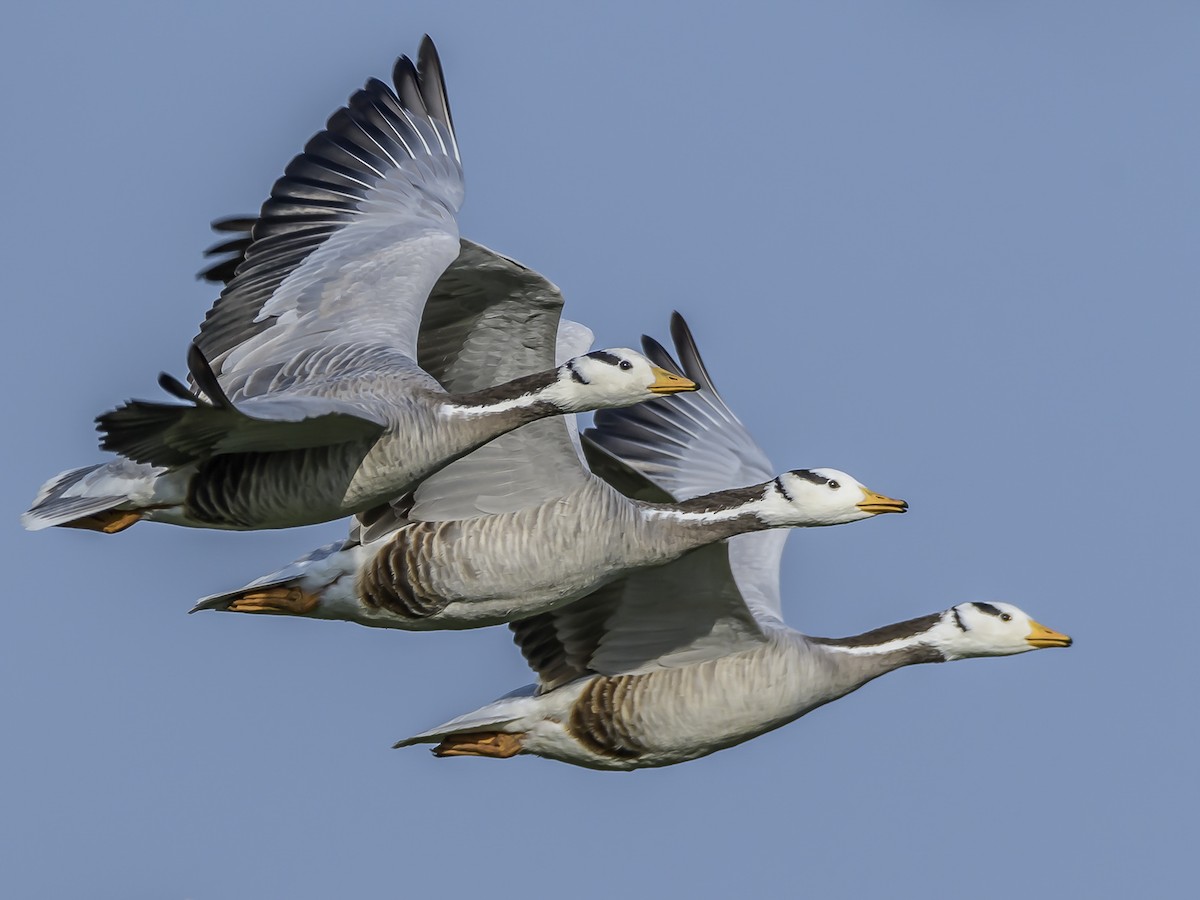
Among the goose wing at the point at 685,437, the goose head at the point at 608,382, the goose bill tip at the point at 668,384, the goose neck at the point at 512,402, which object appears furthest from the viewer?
the goose wing at the point at 685,437

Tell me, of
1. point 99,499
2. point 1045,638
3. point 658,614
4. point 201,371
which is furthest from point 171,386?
point 1045,638

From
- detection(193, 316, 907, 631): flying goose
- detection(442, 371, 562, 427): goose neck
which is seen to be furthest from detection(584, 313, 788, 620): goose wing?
detection(442, 371, 562, 427): goose neck

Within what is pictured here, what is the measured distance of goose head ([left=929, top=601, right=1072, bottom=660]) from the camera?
46.2 ft

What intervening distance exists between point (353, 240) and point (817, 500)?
11.9 ft

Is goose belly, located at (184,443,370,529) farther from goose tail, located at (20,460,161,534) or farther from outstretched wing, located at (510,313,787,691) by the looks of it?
outstretched wing, located at (510,313,787,691)

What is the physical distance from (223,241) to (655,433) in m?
→ 4.04

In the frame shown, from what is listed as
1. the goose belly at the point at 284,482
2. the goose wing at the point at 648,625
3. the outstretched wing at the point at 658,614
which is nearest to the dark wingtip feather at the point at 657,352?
the outstretched wing at the point at 658,614

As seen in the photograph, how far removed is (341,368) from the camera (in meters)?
12.8

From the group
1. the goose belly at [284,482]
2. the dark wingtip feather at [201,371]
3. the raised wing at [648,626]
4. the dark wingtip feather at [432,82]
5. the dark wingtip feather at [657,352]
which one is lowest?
the raised wing at [648,626]

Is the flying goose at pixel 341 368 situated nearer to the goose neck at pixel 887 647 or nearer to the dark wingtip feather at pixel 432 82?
the dark wingtip feather at pixel 432 82

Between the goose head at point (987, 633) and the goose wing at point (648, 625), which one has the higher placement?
the goose wing at point (648, 625)

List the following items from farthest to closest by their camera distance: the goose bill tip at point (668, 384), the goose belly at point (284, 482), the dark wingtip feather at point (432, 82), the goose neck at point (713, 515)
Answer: the dark wingtip feather at point (432, 82)
the goose neck at point (713, 515)
the goose bill tip at point (668, 384)
the goose belly at point (284, 482)

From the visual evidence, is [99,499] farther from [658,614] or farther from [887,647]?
[887,647]

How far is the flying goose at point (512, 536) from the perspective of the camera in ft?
41.9
